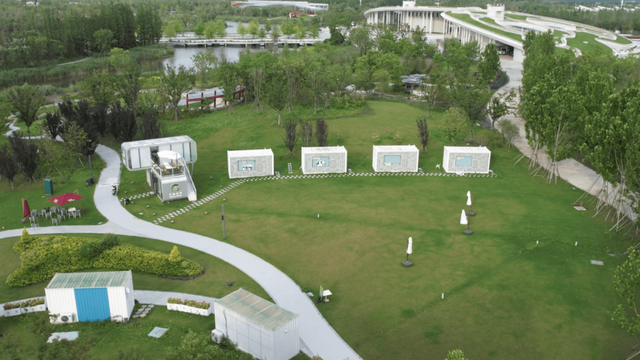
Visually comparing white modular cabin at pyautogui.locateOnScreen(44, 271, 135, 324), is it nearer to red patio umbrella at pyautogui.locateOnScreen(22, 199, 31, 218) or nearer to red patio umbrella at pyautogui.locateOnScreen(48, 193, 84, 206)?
red patio umbrella at pyautogui.locateOnScreen(48, 193, 84, 206)

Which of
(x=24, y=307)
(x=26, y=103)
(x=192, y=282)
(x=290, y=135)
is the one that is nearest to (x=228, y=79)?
(x=290, y=135)

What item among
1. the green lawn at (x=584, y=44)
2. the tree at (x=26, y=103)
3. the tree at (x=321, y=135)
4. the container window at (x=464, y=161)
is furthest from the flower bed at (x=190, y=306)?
the green lawn at (x=584, y=44)

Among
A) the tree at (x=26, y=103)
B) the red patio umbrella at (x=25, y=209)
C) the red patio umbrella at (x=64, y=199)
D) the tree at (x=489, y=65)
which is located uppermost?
the tree at (x=489, y=65)

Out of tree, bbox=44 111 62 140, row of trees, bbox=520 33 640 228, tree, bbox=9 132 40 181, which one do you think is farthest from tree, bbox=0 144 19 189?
row of trees, bbox=520 33 640 228

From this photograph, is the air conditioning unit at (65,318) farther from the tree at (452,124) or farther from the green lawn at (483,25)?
the green lawn at (483,25)

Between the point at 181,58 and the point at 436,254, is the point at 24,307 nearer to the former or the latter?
the point at 436,254

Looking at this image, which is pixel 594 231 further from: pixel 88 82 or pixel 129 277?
Result: pixel 88 82
